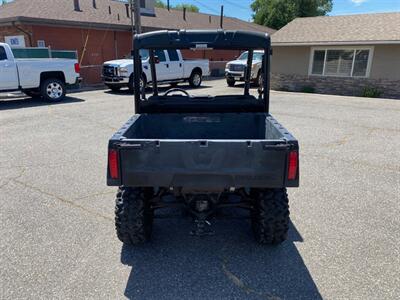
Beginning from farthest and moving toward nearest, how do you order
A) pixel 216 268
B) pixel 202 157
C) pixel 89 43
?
pixel 89 43 → pixel 216 268 → pixel 202 157

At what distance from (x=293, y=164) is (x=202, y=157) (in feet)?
2.37

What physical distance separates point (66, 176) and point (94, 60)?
15.7m

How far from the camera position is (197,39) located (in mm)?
3365

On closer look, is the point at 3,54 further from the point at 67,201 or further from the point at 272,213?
the point at 272,213

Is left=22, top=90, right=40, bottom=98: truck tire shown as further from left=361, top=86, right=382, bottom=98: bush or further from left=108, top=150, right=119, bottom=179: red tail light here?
left=361, top=86, right=382, bottom=98: bush

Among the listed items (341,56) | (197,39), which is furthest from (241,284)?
(341,56)

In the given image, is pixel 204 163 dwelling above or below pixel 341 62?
below

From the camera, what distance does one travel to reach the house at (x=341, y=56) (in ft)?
48.1

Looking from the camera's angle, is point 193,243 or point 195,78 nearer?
point 193,243

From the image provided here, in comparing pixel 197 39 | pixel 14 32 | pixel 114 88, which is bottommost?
pixel 114 88

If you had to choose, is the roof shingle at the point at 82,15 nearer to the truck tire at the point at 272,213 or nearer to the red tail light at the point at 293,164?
the truck tire at the point at 272,213

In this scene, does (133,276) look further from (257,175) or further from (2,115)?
(2,115)

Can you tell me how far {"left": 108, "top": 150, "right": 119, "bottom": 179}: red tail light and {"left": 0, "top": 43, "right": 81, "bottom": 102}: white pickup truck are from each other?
33.9ft

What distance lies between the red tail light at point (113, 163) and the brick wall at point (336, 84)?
15.6m
